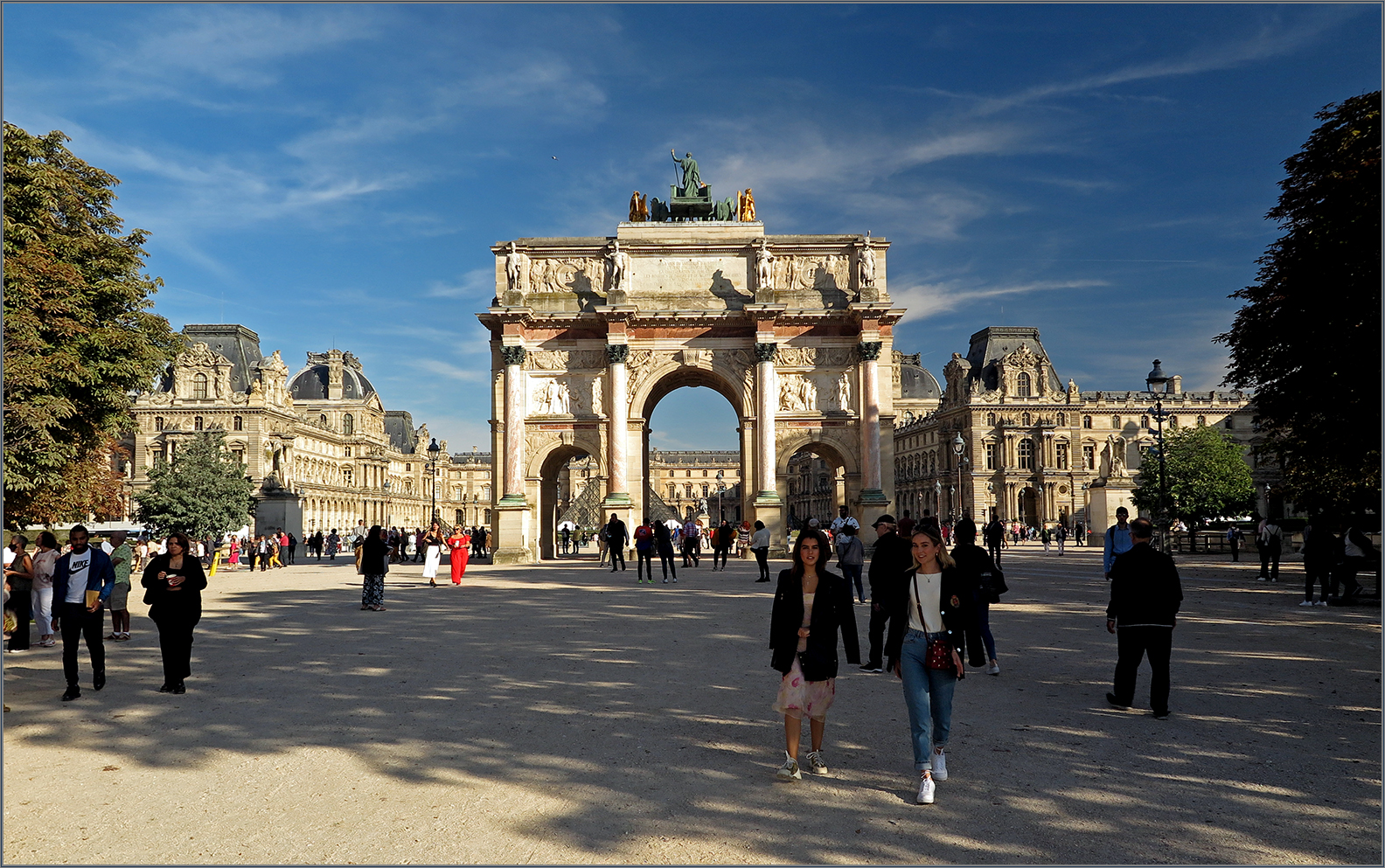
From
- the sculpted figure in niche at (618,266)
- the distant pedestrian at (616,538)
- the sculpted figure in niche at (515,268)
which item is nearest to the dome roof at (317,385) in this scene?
the sculpted figure in niche at (515,268)

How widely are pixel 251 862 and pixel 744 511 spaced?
33745mm

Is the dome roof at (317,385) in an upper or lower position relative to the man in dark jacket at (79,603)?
upper

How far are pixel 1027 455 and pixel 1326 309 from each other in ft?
259

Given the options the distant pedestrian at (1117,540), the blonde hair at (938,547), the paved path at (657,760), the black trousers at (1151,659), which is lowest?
the paved path at (657,760)

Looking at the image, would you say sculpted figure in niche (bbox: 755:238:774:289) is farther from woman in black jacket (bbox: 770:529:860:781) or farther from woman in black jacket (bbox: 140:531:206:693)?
woman in black jacket (bbox: 770:529:860:781)

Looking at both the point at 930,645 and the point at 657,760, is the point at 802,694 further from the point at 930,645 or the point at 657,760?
the point at 657,760

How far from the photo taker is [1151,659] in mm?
8688

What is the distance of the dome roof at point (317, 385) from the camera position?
347ft

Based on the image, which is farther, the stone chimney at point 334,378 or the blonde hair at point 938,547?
the stone chimney at point 334,378

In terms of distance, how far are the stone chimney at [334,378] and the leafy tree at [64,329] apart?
8378cm

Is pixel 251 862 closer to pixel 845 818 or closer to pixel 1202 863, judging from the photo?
pixel 845 818

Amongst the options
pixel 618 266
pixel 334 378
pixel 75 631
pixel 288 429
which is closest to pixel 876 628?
pixel 75 631

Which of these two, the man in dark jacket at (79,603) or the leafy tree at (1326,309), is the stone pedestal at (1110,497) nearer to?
the leafy tree at (1326,309)

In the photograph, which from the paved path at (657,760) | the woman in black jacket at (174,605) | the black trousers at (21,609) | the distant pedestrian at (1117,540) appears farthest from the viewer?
the black trousers at (21,609)
